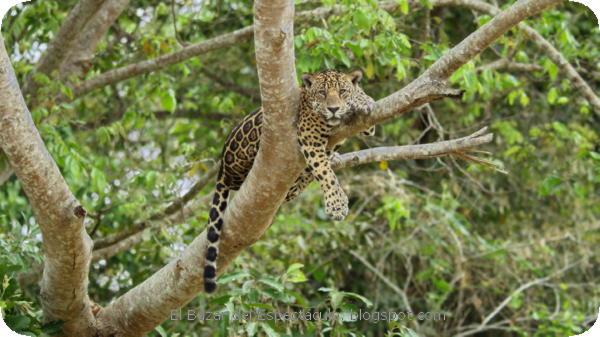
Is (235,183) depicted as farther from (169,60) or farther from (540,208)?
(540,208)

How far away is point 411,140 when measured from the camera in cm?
1129

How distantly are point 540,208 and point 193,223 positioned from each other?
5.29m

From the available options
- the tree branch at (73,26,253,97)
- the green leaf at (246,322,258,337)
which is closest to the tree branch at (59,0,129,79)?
the tree branch at (73,26,253,97)

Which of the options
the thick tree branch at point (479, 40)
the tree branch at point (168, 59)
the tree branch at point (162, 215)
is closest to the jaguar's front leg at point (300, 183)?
the thick tree branch at point (479, 40)

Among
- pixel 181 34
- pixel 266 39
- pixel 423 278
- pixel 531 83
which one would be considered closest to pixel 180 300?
pixel 266 39

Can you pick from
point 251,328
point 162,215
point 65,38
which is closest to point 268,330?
point 251,328

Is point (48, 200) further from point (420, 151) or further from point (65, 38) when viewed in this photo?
point (65, 38)

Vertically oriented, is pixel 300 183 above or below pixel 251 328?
above

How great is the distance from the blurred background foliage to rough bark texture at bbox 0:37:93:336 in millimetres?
855

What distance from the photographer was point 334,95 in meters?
6.42

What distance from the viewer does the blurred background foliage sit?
831 centimetres

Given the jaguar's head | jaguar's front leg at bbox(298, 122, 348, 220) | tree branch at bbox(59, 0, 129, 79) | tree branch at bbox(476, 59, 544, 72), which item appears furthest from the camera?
tree branch at bbox(476, 59, 544, 72)

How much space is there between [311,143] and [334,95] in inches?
29.2

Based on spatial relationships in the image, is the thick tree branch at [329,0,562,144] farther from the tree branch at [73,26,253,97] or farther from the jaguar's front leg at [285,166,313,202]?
the tree branch at [73,26,253,97]
